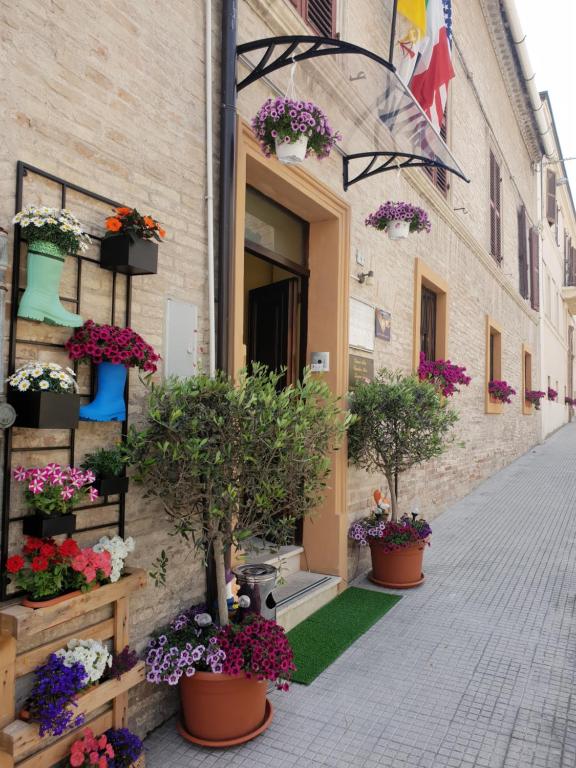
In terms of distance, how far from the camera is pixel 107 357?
2570 millimetres

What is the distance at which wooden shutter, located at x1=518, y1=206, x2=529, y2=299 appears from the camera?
47.6ft

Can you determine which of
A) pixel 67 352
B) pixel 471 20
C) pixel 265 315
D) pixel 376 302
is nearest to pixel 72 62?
pixel 67 352

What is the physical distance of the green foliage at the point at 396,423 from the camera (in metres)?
5.14

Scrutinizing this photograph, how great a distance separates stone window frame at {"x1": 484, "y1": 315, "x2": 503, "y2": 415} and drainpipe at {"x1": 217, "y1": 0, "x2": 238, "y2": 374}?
825cm

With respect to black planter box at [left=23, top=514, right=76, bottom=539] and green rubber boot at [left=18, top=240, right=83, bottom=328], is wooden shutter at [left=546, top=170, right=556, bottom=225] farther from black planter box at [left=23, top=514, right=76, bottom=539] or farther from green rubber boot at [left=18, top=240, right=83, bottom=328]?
black planter box at [left=23, top=514, right=76, bottom=539]

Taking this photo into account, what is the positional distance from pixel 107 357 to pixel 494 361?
36.6 feet

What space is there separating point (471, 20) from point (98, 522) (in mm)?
10372

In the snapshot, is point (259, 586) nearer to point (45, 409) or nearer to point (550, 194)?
point (45, 409)

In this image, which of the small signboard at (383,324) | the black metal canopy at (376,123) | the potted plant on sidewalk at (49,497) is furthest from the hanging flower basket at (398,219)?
the potted plant on sidewalk at (49,497)

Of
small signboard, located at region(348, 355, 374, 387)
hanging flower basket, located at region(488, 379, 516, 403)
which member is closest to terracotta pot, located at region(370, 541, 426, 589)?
small signboard, located at region(348, 355, 374, 387)

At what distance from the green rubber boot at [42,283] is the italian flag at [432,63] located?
5243 mm

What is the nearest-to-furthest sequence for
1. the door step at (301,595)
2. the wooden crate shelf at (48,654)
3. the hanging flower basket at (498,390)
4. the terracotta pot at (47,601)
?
the wooden crate shelf at (48,654)
the terracotta pot at (47,601)
the door step at (301,595)
the hanging flower basket at (498,390)

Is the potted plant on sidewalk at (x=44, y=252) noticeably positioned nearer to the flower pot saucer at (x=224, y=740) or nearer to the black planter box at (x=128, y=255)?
the black planter box at (x=128, y=255)

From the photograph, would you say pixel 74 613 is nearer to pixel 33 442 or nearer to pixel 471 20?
pixel 33 442
